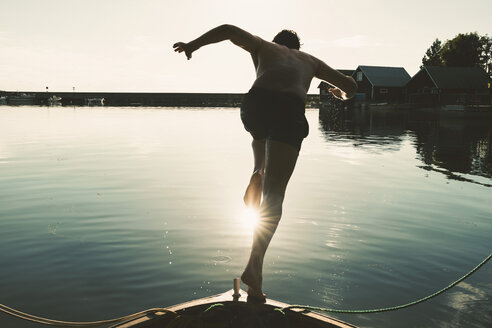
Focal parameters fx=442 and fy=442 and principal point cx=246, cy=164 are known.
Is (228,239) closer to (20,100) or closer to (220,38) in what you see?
(220,38)

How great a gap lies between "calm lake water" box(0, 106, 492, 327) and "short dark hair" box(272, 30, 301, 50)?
123 inches

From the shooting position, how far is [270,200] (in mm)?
3846

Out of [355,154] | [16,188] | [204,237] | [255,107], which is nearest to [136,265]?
[204,237]

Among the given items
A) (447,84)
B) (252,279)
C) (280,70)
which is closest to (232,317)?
(252,279)

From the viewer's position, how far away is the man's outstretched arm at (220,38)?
11.6 ft

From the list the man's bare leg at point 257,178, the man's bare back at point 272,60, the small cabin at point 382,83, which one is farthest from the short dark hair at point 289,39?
the small cabin at point 382,83

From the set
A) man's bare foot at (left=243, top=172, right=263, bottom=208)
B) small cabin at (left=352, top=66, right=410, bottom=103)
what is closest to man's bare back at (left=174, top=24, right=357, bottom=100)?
man's bare foot at (left=243, top=172, right=263, bottom=208)

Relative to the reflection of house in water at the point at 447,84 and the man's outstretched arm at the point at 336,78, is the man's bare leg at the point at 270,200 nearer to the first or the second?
the man's outstretched arm at the point at 336,78

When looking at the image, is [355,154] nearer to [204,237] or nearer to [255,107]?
[204,237]

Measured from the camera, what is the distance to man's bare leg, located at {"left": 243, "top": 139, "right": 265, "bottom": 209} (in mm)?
4176

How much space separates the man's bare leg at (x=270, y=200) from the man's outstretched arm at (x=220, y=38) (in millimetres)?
875

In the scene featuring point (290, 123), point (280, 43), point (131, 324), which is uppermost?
point (280, 43)

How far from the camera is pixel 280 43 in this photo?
4.21 m

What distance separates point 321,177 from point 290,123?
1156 cm
